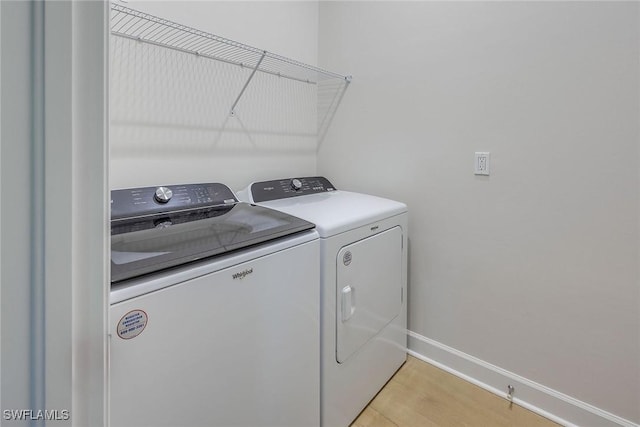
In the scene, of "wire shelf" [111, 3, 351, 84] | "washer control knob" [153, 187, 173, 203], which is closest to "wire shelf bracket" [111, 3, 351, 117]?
"wire shelf" [111, 3, 351, 84]

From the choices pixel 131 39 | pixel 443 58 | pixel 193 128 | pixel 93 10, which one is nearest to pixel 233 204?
pixel 193 128

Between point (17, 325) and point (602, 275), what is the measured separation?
74.5 inches

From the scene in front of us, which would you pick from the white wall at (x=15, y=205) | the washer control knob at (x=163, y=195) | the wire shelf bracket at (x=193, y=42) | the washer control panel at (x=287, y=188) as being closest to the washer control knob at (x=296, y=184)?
the washer control panel at (x=287, y=188)

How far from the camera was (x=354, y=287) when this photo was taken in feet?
4.93

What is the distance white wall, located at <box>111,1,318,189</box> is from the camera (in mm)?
1494

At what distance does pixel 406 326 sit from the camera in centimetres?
204

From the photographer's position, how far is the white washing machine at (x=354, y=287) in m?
1.39

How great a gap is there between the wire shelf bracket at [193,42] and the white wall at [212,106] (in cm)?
4

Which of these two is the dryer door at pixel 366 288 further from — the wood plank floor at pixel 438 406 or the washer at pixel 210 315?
the wood plank floor at pixel 438 406

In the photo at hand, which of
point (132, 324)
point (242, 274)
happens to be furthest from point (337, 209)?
point (132, 324)

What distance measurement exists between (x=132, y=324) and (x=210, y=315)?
0.21 m

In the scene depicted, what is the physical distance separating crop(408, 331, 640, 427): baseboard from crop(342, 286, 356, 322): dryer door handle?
80 cm

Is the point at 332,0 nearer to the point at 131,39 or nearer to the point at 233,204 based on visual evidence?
the point at 131,39

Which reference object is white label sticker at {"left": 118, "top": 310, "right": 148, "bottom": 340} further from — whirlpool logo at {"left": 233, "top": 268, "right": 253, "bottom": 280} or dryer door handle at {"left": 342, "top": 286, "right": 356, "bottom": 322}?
dryer door handle at {"left": 342, "top": 286, "right": 356, "bottom": 322}
